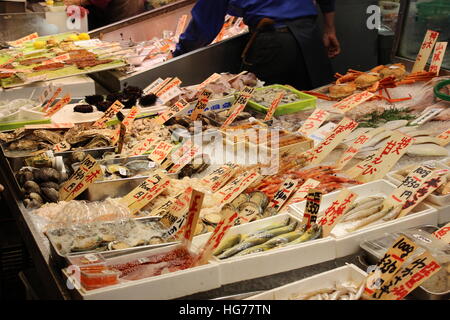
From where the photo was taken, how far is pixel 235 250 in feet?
7.76

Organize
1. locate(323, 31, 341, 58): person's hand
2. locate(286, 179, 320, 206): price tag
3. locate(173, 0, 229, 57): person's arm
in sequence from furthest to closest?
locate(323, 31, 341, 58): person's hand < locate(173, 0, 229, 57): person's arm < locate(286, 179, 320, 206): price tag

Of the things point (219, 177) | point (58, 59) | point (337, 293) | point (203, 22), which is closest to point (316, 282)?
point (337, 293)

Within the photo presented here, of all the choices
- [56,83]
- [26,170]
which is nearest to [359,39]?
[56,83]

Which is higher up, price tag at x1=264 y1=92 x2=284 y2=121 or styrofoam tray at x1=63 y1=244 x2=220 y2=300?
styrofoam tray at x1=63 y1=244 x2=220 y2=300

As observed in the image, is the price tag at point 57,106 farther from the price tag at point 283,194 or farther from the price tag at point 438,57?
the price tag at point 438,57

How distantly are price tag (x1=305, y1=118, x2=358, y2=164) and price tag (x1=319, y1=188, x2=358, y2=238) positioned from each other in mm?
840

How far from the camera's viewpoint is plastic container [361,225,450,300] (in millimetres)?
2111

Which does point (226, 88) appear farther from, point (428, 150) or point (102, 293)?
point (102, 293)

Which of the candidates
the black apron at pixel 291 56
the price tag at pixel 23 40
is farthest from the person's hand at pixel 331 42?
the price tag at pixel 23 40

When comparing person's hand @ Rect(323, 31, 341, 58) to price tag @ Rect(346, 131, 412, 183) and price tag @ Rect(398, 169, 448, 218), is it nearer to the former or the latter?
price tag @ Rect(346, 131, 412, 183)

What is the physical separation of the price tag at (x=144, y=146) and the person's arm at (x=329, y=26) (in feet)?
9.51

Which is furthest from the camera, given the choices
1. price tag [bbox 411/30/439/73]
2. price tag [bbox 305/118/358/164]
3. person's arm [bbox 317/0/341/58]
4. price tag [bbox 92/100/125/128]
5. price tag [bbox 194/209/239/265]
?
person's arm [bbox 317/0/341/58]

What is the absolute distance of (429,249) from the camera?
2.37 metres

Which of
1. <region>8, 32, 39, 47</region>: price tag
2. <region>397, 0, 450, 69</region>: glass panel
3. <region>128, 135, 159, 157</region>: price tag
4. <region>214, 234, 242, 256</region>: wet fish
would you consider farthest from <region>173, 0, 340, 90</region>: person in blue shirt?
<region>214, 234, 242, 256</region>: wet fish
